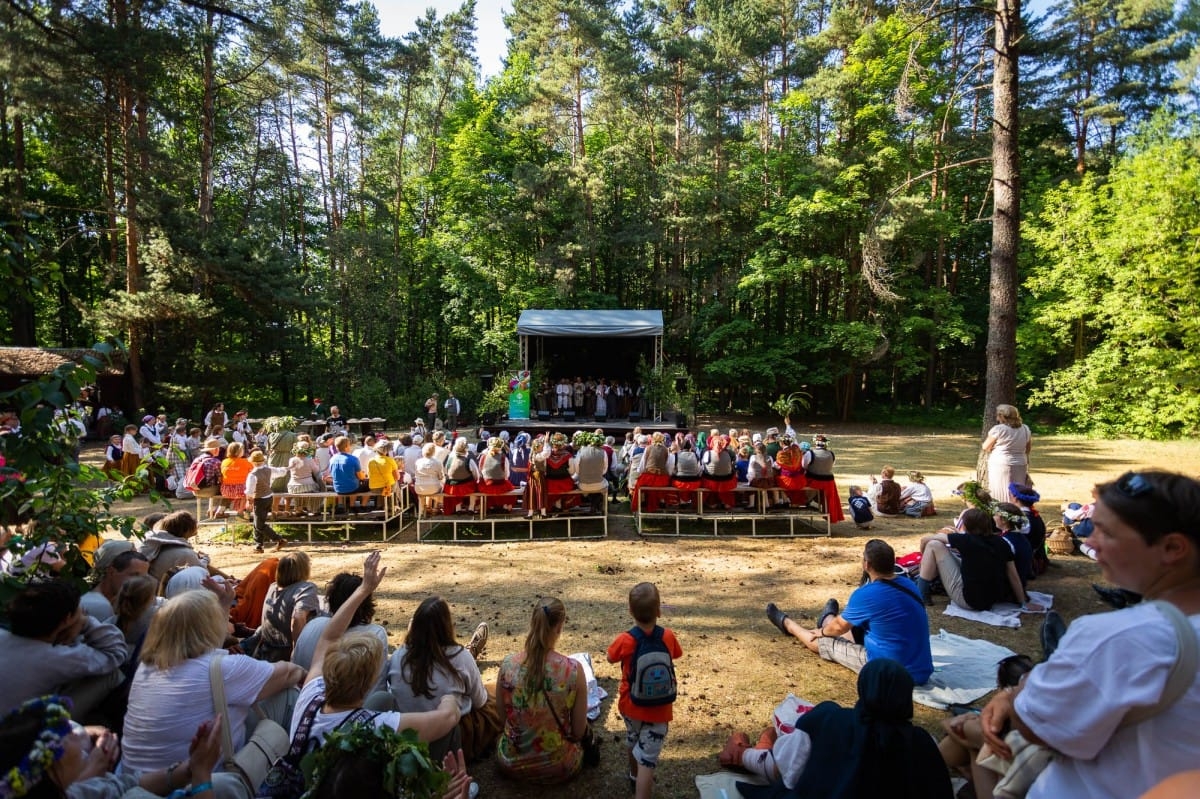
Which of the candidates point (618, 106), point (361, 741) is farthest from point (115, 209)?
point (361, 741)

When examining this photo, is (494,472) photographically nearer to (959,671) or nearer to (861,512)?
(861,512)

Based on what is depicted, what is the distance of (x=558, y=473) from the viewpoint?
767 centimetres

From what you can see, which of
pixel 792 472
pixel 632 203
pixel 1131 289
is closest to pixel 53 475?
pixel 792 472

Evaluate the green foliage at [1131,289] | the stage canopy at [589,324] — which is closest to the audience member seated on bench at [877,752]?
the stage canopy at [589,324]

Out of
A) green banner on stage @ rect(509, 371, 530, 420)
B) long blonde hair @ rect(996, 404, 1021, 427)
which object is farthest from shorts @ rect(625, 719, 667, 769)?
green banner on stage @ rect(509, 371, 530, 420)

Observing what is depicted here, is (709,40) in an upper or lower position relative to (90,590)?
upper

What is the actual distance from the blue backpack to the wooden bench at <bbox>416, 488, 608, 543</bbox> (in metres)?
4.52

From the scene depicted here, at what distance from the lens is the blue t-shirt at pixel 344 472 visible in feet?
24.4

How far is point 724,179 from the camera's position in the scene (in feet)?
74.1

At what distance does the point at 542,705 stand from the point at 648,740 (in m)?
0.50

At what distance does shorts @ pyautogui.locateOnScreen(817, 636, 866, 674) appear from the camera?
3977 mm

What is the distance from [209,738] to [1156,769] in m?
2.35

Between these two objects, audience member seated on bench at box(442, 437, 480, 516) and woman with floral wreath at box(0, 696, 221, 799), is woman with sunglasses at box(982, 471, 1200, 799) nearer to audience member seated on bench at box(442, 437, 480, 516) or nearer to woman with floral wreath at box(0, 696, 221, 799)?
woman with floral wreath at box(0, 696, 221, 799)

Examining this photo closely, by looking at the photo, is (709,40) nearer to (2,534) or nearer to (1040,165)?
(1040,165)
